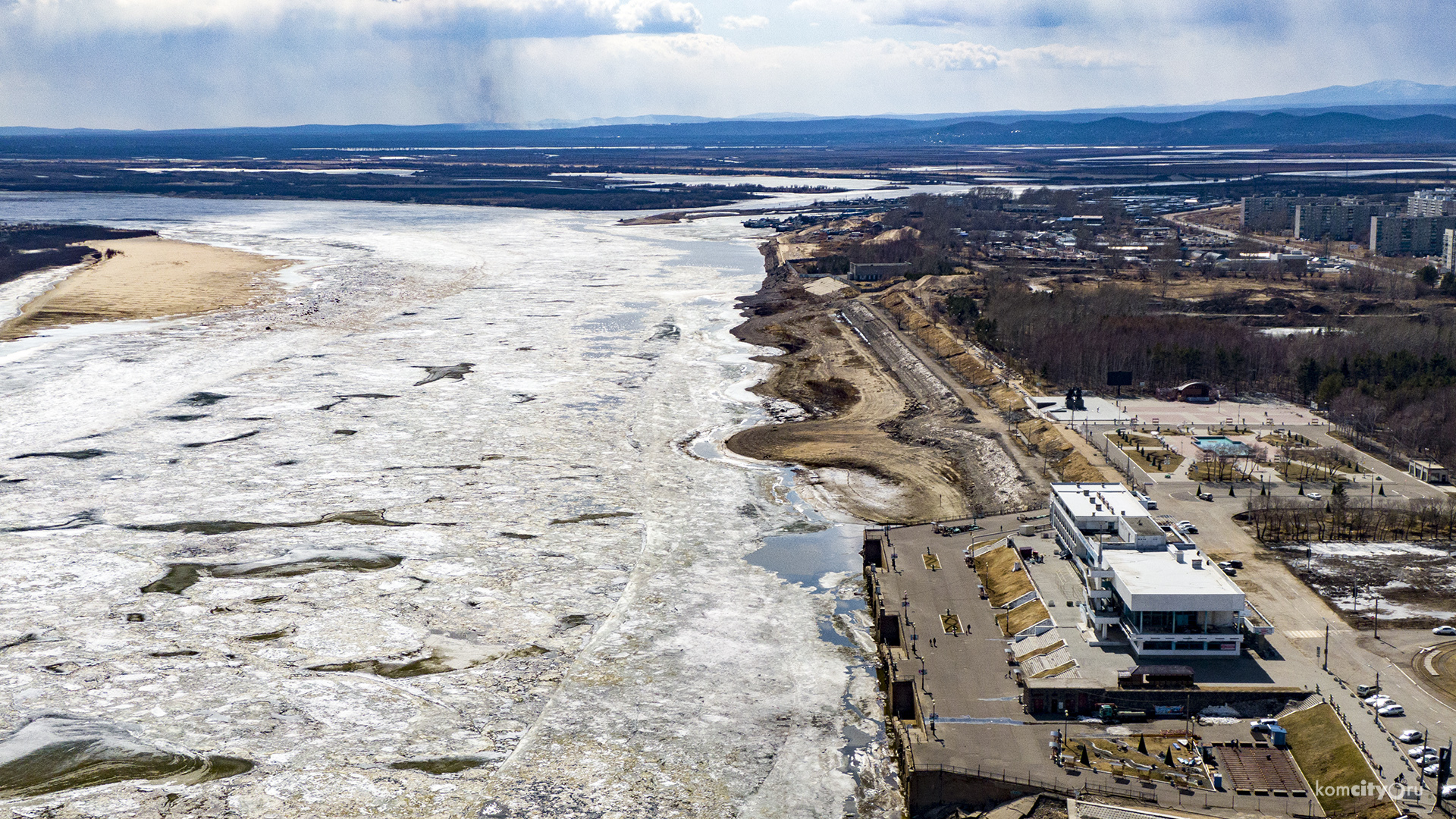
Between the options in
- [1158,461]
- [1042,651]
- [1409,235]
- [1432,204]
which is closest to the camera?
[1042,651]

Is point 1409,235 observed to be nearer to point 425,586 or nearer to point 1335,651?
point 1335,651

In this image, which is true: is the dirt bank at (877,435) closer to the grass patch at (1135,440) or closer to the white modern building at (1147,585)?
the grass patch at (1135,440)

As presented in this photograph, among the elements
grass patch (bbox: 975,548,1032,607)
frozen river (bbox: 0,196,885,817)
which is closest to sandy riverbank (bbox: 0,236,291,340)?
frozen river (bbox: 0,196,885,817)

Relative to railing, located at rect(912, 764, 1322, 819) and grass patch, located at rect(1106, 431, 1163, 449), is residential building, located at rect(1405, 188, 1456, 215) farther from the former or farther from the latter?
railing, located at rect(912, 764, 1322, 819)

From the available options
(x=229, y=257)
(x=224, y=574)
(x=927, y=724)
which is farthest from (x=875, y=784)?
(x=229, y=257)

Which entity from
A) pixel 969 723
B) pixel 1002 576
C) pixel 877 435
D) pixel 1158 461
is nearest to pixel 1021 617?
pixel 1002 576

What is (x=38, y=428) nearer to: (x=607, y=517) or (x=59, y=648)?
(x=59, y=648)
